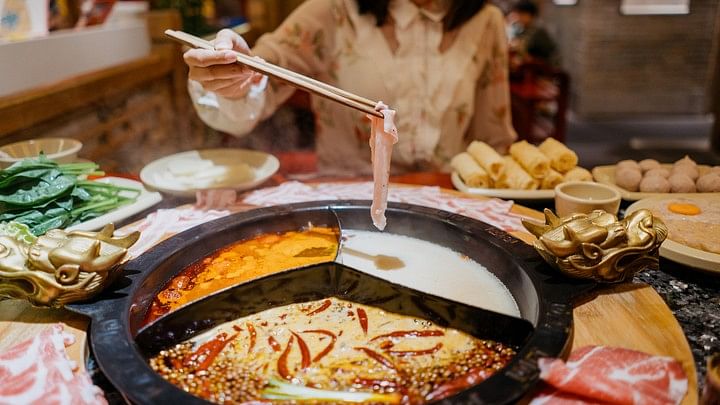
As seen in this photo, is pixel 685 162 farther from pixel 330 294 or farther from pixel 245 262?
pixel 245 262

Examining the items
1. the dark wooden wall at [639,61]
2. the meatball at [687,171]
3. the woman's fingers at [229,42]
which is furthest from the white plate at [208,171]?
the dark wooden wall at [639,61]

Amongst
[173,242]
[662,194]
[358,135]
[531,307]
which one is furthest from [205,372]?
[358,135]

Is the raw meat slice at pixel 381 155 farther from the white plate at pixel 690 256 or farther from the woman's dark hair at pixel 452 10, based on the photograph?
the woman's dark hair at pixel 452 10

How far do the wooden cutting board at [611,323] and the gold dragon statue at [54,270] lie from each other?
0.07 meters

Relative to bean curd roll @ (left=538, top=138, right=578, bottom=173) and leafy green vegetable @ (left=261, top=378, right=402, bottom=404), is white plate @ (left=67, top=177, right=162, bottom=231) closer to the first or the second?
leafy green vegetable @ (left=261, top=378, right=402, bottom=404)

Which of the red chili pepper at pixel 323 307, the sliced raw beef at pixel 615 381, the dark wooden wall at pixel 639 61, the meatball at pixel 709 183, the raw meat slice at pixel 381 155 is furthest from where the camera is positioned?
the dark wooden wall at pixel 639 61

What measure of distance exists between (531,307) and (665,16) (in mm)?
10026

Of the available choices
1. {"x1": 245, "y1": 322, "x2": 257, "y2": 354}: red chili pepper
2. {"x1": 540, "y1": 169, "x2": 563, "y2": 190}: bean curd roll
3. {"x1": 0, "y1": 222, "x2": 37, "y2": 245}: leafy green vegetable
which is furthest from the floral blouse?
{"x1": 245, "y1": 322, "x2": 257, "y2": 354}: red chili pepper

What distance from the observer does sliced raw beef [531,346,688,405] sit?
3.33ft

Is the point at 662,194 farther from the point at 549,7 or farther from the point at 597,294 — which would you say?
the point at 549,7

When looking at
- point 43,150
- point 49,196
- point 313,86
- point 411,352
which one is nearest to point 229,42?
point 313,86

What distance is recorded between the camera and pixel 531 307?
1.36 meters

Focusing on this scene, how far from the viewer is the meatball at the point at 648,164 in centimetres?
222

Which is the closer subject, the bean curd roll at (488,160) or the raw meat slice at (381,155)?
the raw meat slice at (381,155)
